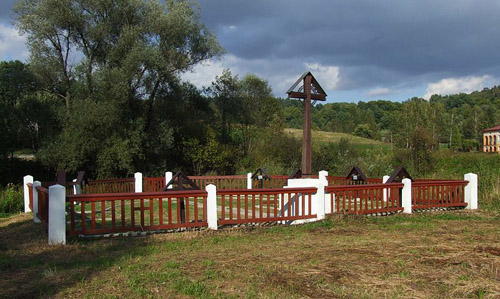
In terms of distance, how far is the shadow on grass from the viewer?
412cm

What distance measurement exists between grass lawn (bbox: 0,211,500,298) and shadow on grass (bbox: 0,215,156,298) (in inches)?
0.5

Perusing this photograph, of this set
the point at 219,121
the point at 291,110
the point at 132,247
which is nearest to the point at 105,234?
the point at 132,247

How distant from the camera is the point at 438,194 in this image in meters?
10.2

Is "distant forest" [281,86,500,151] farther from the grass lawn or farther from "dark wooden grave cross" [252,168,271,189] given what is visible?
the grass lawn

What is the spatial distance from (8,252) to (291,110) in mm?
63176

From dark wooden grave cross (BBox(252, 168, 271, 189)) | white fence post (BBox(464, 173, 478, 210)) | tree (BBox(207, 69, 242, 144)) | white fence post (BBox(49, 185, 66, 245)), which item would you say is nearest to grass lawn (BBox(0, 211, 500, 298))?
white fence post (BBox(49, 185, 66, 245))

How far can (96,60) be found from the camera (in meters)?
20.4

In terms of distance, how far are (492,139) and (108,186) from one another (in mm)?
51045

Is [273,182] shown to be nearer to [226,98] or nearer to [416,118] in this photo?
[226,98]

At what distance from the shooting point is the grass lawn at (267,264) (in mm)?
3936

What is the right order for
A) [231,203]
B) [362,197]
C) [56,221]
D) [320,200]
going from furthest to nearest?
[362,197] < [320,200] < [231,203] < [56,221]

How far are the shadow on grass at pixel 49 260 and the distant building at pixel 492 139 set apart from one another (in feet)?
166

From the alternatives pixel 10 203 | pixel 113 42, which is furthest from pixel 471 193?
pixel 113 42

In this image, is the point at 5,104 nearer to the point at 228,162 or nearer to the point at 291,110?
the point at 228,162
